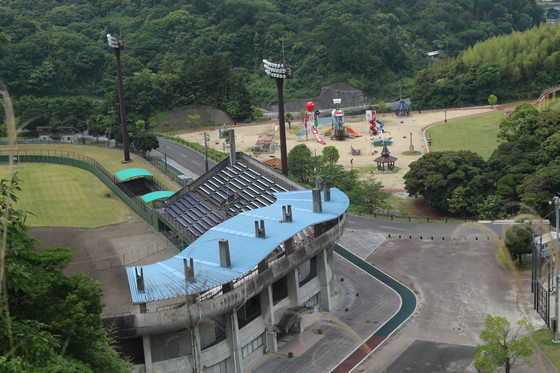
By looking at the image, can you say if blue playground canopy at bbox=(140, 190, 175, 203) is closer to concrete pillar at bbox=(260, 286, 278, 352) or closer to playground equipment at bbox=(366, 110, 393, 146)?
concrete pillar at bbox=(260, 286, 278, 352)

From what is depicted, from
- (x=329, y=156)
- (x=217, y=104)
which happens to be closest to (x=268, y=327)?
(x=329, y=156)

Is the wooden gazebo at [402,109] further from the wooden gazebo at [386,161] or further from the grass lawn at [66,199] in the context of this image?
the grass lawn at [66,199]

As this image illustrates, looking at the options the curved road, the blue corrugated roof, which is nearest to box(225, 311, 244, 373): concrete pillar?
the blue corrugated roof

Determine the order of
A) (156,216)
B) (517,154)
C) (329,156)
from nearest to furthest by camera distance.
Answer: (156,216) < (517,154) < (329,156)

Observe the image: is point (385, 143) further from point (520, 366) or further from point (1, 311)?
point (1, 311)

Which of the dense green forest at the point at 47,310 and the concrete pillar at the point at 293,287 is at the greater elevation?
the dense green forest at the point at 47,310

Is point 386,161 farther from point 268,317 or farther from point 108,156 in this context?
point 268,317

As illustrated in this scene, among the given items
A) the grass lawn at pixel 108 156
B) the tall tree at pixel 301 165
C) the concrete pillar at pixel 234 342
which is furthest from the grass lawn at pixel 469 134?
the concrete pillar at pixel 234 342
